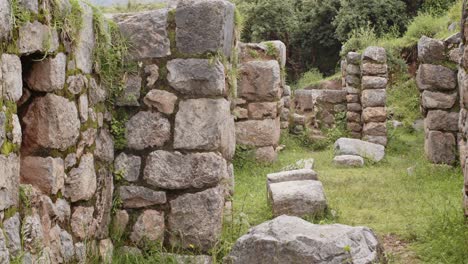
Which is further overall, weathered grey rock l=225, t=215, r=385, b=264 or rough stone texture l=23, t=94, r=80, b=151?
weathered grey rock l=225, t=215, r=385, b=264

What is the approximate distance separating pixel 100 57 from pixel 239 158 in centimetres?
Result: 608

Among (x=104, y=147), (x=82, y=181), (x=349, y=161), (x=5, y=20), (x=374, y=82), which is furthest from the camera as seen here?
(x=374, y=82)

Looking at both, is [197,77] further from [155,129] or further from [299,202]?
[299,202]

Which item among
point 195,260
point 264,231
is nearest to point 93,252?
point 195,260

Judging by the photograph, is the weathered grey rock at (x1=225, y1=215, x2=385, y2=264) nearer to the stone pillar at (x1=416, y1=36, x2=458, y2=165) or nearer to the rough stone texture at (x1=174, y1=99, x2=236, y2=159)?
the rough stone texture at (x1=174, y1=99, x2=236, y2=159)

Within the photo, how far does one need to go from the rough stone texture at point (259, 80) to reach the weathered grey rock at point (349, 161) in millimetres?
1740

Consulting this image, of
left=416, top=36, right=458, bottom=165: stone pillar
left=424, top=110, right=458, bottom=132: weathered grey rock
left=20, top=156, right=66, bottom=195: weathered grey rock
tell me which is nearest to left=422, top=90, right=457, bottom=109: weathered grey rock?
left=416, top=36, right=458, bottom=165: stone pillar

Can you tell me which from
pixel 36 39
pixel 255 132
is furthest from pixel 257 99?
pixel 36 39

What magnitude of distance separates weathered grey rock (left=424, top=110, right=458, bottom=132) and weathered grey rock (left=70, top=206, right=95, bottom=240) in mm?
7222

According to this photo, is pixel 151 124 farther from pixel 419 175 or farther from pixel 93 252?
pixel 419 175

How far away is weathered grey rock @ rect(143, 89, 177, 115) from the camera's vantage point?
4.68m

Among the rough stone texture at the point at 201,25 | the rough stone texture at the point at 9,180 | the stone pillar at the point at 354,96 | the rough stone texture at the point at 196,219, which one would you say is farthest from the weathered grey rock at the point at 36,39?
the stone pillar at the point at 354,96

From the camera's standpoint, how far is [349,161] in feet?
36.5

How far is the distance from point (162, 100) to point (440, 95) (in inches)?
258
